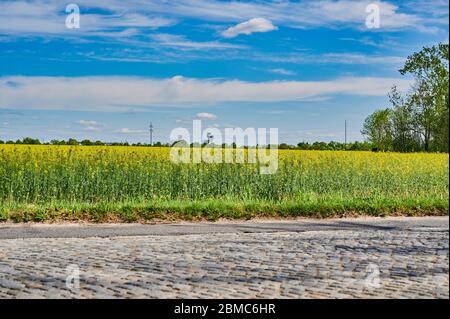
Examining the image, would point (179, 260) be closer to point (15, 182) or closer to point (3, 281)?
point (3, 281)

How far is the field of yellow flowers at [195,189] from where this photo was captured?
16.7 meters

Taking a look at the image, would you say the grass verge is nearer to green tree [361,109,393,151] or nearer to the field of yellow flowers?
the field of yellow flowers

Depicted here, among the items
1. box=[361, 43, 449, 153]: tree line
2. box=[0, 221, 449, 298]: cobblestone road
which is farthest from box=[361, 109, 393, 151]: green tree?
box=[0, 221, 449, 298]: cobblestone road

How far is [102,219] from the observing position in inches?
627

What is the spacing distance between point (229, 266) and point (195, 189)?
34.4ft

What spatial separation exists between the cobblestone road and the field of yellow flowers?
11.3 ft

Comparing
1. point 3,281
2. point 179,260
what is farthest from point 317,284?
point 3,281

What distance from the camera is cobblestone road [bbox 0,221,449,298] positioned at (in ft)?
26.0

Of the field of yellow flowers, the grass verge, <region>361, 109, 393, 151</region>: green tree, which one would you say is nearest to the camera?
the grass verge

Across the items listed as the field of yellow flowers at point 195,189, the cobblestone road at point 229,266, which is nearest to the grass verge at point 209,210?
the field of yellow flowers at point 195,189

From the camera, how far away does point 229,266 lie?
952 cm

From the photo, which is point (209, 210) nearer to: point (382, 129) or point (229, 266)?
point (229, 266)
